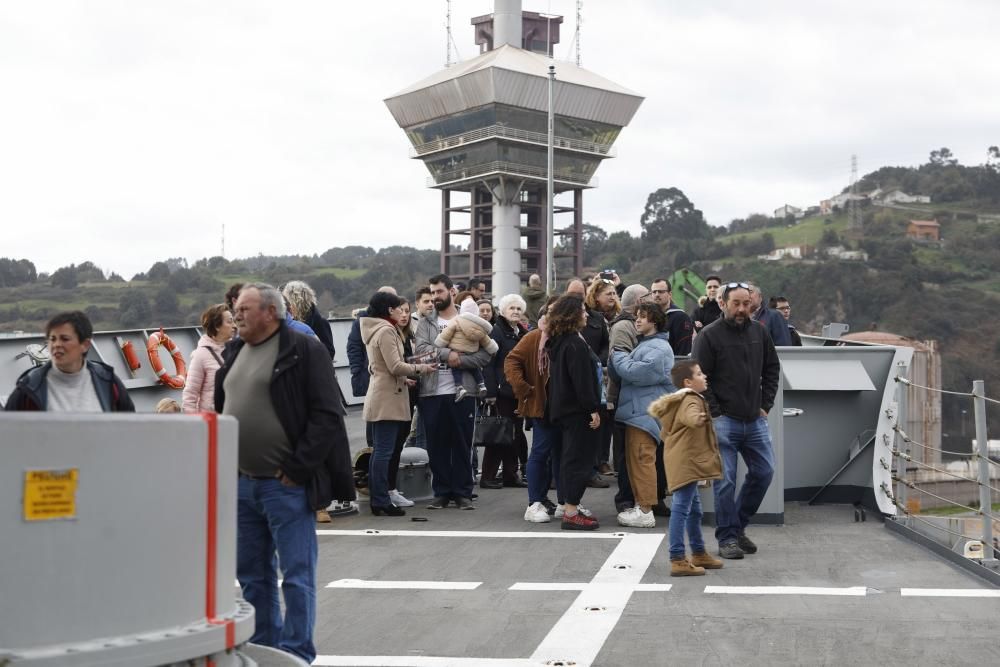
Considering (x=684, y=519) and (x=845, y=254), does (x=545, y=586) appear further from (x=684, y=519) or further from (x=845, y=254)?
(x=845, y=254)

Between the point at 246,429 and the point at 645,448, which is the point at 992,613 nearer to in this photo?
the point at 645,448

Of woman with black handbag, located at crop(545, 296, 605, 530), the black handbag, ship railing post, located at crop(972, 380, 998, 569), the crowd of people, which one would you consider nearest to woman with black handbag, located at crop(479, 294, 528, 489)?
the crowd of people

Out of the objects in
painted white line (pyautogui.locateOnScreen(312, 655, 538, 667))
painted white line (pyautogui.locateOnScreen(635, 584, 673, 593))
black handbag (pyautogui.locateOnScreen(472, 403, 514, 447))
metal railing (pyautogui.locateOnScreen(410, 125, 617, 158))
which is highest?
metal railing (pyautogui.locateOnScreen(410, 125, 617, 158))

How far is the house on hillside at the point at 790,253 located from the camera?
159 m

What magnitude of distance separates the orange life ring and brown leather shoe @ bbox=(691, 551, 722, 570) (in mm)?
9213

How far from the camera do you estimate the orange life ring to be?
51.0ft

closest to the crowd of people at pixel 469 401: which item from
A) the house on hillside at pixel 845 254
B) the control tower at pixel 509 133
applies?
the control tower at pixel 509 133

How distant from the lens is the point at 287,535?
5.10 metres

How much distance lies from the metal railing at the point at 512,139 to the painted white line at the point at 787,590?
3506 inches

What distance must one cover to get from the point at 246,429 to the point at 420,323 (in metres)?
5.64

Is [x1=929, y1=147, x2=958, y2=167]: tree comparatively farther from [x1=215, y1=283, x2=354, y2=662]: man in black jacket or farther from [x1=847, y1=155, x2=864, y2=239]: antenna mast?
[x1=215, y1=283, x2=354, y2=662]: man in black jacket

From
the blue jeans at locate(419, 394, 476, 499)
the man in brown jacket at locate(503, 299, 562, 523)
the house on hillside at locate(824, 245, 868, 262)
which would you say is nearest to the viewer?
the man in brown jacket at locate(503, 299, 562, 523)

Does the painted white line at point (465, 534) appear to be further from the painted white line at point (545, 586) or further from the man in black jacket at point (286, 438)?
the man in black jacket at point (286, 438)

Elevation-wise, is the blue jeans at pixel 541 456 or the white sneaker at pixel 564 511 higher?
the blue jeans at pixel 541 456
